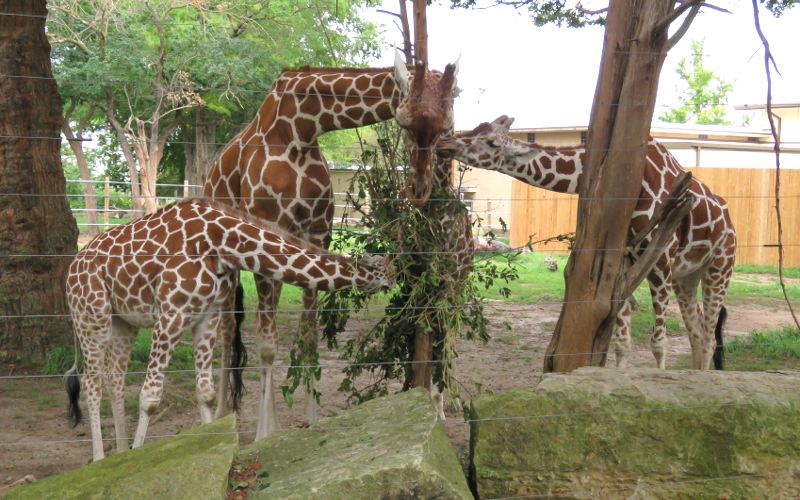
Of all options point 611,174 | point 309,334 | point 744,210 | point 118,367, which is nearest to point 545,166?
point 611,174

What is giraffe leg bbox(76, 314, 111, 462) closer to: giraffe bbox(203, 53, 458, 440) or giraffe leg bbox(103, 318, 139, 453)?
giraffe leg bbox(103, 318, 139, 453)

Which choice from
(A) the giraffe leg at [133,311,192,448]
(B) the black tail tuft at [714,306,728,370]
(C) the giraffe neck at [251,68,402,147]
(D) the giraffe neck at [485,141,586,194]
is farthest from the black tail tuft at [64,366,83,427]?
(B) the black tail tuft at [714,306,728,370]

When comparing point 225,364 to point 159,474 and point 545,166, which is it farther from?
point 545,166

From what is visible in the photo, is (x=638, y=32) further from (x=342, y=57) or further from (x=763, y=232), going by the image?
(x=342, y=57)

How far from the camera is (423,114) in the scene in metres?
4.52

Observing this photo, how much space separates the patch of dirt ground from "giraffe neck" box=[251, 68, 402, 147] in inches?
53.3

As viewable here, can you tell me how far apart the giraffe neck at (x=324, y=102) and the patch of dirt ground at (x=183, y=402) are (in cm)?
135

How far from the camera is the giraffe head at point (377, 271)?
4.66 m

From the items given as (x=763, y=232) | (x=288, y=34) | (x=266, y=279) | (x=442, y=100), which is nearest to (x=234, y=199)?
(x=266, y=279)

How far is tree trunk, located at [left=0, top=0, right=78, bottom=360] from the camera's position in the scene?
7.40 metres

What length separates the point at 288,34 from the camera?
23766 millimetres

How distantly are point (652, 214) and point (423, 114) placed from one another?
1871 mm

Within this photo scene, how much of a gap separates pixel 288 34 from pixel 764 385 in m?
21.3

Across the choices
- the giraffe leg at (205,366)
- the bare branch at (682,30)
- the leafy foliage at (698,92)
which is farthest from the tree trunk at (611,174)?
the leafy foliage at (698,92)
